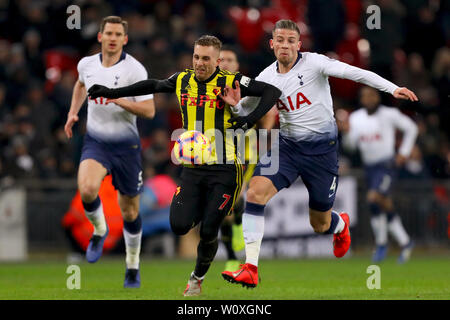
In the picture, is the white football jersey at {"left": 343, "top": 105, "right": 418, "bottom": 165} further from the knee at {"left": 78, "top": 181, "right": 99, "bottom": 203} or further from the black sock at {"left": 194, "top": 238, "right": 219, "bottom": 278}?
the black sock at {"left": 194, "top": 238, "right": 219, "bottom": 278}

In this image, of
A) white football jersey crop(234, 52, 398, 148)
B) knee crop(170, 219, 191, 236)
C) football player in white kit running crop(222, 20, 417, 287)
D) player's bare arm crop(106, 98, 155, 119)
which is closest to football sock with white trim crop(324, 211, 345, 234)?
football player in white kit running crop(222, 20, 417, 287)

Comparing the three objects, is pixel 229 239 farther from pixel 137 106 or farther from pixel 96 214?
pixel 137 106

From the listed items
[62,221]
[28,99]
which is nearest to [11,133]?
[28,99]

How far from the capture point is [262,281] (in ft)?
38.1

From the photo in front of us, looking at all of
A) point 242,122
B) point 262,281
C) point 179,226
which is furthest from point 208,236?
point 262,281

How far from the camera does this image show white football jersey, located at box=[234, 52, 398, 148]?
9.66m

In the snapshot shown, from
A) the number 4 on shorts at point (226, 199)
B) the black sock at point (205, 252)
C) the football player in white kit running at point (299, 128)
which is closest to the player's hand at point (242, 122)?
the football player in white kit running at point (299, 128)

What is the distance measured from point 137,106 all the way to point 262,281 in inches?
114

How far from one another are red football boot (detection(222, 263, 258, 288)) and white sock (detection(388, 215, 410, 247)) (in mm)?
6794

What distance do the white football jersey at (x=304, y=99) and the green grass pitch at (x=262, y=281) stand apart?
1735 millimetres

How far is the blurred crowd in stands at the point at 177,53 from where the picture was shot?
17234 mm

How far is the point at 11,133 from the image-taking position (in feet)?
55.9
